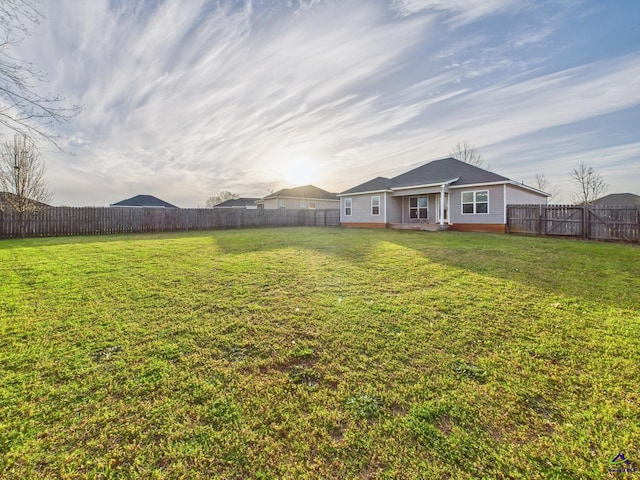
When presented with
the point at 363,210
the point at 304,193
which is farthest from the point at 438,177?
the point at 304,193

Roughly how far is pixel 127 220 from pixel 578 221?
25.0 m

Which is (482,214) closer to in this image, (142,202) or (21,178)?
(21,178)

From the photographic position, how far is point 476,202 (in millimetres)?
16062

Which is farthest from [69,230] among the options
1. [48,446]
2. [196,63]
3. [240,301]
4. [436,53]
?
[436,53]

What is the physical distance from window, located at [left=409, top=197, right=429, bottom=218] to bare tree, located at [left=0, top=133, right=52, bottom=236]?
22.4 metres

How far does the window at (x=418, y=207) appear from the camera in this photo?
18.7 m

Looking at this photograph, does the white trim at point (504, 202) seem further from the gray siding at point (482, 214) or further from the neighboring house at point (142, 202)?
the neighboring house at point (142, 202)

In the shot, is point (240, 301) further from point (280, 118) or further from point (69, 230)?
point (69, 230)

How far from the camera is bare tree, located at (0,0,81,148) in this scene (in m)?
4.23

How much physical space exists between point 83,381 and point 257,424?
1.64m

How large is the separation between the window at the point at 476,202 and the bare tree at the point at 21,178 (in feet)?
79.1

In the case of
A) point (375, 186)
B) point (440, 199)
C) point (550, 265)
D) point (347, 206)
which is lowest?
point (550, 265)

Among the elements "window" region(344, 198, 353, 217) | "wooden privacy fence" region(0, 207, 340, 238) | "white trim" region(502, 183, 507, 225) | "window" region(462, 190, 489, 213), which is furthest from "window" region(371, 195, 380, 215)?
"white trim" region(502, 183, 507, 225)

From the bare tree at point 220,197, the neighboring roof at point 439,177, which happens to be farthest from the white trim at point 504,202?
the bare tree at point 220,197
